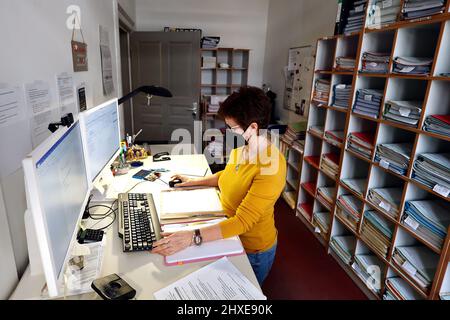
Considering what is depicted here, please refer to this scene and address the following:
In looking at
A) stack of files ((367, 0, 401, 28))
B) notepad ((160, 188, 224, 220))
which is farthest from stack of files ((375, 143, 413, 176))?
notepad ((160, 188, 224, 220))

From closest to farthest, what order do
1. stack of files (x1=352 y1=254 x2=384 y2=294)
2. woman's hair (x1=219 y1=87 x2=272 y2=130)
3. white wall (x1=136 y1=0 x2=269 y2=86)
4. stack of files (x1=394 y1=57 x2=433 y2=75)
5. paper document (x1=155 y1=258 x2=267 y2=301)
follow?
paper document (x1=155 y1=258 x2=267 y2=301) < woman's hair (x1=219 y1=87 x2=272 y2=130) < stack of files (x1=394 y1=57 x2=433 y2=75) < stack of files (x1=352 y1=254 x2=384 y2=294) < white wall (x1=136 y1=0 x2=269 y2=86)

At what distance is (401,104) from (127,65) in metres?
3.52

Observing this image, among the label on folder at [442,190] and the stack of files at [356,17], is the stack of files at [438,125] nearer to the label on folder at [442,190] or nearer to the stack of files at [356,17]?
the label on folder at [442,190]

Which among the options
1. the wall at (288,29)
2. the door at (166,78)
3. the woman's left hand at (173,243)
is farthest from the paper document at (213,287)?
the door at (166,78)

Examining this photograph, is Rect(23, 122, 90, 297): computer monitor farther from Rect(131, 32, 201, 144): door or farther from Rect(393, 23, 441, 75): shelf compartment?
Rect(131, 32, 201, 144): door

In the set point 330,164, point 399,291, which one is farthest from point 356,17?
point 399,291

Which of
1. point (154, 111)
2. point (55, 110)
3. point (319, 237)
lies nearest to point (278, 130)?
point (319, 237)

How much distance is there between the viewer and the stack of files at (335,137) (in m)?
2.38

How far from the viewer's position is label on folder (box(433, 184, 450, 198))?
1.48 m

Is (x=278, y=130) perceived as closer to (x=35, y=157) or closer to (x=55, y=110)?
(x=55, y=110)

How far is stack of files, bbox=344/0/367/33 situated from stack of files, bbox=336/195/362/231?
4.08ft

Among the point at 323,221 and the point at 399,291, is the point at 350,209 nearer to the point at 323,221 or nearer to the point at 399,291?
the point at 323,221

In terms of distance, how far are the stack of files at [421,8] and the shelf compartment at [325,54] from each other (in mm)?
913

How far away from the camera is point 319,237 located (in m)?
2.72
